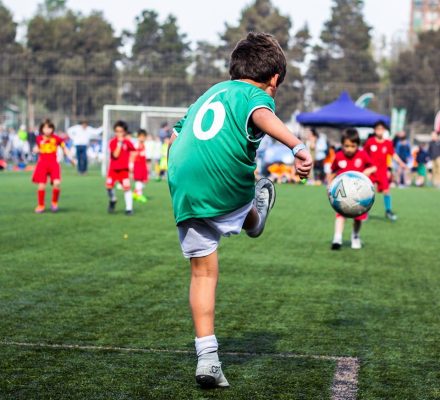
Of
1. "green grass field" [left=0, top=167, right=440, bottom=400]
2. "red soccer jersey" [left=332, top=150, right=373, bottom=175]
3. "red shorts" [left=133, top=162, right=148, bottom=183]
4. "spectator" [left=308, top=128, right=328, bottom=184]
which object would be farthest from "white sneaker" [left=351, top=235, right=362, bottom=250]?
"spectator" [left=308, top=128, right=328, bottom=184]

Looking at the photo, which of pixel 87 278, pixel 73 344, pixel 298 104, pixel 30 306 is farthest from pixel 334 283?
pixel 298 104

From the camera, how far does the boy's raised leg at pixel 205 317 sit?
183 inches

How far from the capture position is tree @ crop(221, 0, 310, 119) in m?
46.7

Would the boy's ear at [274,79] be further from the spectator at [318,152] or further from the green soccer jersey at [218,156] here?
the spectator at [318,152]

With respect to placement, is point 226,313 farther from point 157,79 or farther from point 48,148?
point 157,79

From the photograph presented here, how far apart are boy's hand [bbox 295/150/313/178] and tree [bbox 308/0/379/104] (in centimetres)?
4181

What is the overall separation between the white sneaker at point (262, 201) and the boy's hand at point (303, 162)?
81 cm

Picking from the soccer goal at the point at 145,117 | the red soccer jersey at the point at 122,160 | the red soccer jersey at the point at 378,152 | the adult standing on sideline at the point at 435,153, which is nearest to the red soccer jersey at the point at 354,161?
the red soccer jersey at the point at 378,152

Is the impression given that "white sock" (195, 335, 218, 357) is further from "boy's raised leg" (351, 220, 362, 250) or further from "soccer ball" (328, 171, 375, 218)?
"boy's raised leg" (351, 220, 362, 250)

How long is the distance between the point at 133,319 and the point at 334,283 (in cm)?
275

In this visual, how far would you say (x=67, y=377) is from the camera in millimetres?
4820

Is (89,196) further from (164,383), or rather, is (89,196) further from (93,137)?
(93,137)

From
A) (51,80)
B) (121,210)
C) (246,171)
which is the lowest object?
(121,210)

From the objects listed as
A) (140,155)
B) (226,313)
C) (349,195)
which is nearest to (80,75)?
(140,155)
